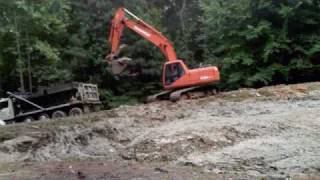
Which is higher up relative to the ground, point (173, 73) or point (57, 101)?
point (173, 73)

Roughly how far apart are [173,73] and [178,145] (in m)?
7.71

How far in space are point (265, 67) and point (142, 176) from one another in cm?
1611

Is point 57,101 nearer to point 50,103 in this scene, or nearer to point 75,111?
point 50,103

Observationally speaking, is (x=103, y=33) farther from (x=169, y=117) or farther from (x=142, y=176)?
(x=142, y=176)

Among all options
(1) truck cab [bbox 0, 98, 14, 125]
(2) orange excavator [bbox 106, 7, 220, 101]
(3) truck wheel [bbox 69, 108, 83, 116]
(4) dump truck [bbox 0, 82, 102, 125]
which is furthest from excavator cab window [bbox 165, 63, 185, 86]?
(1) truck cab [bbox 0, 98, 14, 125]

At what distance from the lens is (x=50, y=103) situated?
766 inches

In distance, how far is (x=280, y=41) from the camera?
2062 centimetres

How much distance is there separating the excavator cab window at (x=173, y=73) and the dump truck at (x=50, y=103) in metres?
4.39

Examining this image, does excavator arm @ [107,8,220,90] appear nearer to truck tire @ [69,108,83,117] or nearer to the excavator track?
the excavator track

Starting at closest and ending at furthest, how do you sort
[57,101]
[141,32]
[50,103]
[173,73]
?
[173,73] < [141,32] < [57,101] < [50,103]

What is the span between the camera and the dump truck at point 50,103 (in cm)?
1864

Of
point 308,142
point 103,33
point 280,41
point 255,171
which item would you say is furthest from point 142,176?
point 103,33

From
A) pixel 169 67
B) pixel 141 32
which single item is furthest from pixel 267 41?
pixel 169 67

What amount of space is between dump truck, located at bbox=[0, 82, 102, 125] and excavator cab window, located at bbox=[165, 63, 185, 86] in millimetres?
4395
